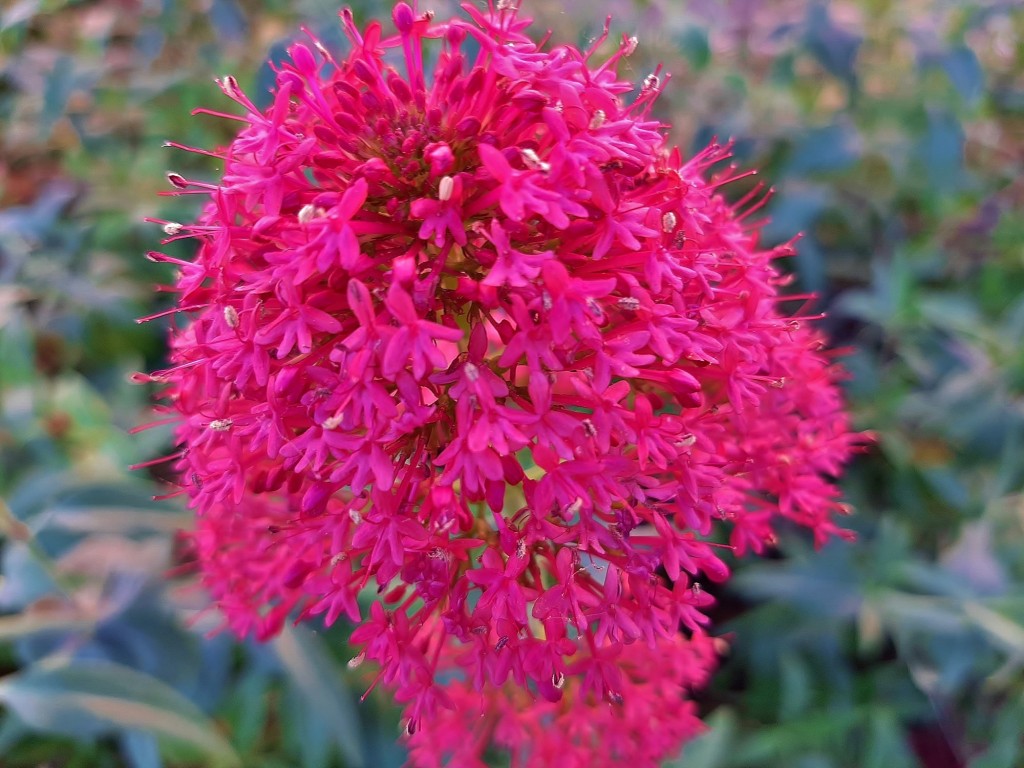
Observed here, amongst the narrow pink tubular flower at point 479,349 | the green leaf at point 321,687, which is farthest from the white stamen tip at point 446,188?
the green leaf at point 321,687

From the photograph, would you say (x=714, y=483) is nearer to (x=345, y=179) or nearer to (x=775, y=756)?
(x=345, y=179)

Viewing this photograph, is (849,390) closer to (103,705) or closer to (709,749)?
(709,749)

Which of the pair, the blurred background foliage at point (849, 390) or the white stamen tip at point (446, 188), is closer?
the white stamen tip at point (446, 188)

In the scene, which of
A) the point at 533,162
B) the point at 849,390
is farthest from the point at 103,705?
the point at 849,390

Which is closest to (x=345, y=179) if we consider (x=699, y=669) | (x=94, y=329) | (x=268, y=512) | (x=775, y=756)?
(x=268, y=512)

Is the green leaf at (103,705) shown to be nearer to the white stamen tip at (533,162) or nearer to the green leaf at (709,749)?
the green leaf at (709,749)

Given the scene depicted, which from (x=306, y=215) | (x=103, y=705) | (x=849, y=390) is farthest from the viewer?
(x=849, y=390)

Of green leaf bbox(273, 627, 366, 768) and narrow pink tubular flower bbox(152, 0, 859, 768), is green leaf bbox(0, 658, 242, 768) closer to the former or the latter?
green leaf bbox(273, 627, 366, 768)
